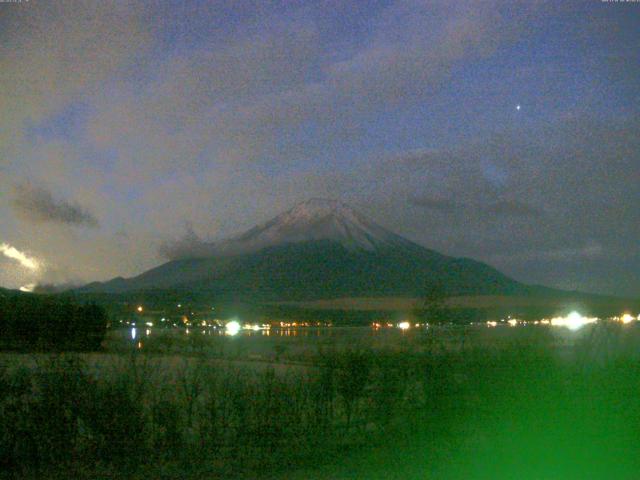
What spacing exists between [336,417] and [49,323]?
1244 inches

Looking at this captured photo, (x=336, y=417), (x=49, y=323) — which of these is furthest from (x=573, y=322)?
(x=49, y=323)

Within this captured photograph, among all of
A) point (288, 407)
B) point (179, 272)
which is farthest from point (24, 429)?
point (179, 272)

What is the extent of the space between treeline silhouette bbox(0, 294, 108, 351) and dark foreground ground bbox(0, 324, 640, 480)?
1036 inches

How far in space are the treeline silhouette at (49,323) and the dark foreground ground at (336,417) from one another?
26.3m

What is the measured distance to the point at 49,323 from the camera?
4275 cm

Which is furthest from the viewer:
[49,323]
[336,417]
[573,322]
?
[49,323]

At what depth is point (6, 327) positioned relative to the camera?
42.0 metres

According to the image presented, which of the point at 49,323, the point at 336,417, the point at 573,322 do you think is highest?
the point at 49,323

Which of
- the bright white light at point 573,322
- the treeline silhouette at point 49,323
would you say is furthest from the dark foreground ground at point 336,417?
the treeline silhouette at point 49,323

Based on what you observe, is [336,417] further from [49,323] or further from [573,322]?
[49,323]

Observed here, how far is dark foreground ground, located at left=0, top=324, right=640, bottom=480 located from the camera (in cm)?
1082

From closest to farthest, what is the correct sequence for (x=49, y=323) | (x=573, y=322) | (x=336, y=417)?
(x=336, y=417), (x=573, y=322), (x=49, y=323)

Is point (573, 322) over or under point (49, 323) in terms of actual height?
under

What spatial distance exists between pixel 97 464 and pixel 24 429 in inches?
41.3
